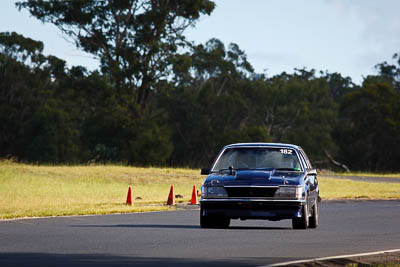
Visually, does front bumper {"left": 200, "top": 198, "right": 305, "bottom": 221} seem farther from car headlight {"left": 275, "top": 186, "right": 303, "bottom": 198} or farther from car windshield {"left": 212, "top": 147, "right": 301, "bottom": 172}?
car windshield {"left": 212, "top": 147, "right": 301, "bottom": 172}

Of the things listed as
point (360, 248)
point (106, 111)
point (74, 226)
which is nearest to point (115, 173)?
point (106, 111)

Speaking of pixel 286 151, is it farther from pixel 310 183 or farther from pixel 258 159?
pixel 310 183

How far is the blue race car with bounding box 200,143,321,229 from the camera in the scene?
16.7 m

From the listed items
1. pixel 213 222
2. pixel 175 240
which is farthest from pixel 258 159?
pixel 175 240

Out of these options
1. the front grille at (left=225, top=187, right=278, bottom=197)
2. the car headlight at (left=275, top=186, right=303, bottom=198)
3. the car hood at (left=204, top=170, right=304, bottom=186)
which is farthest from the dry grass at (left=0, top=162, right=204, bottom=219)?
the car headlight at (left=275, top=186, right=303, bottom=198)

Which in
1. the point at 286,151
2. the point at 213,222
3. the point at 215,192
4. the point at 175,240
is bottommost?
the point at 175,240

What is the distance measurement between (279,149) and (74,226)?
4490 millimetres

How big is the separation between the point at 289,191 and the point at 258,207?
64 centimetres

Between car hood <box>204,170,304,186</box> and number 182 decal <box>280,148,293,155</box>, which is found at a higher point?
number 182 decal <box>280,148,293,155</box>

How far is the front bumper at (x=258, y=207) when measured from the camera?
16.7 m

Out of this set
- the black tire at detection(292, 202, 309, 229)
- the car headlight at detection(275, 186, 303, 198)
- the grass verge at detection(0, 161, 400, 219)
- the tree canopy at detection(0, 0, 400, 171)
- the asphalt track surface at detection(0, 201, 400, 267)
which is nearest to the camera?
the asphalt track surface at detection(0, 201, 400, 267)

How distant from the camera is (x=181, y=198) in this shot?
1239 inches

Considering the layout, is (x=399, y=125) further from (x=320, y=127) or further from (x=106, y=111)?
(x=106, y=111)

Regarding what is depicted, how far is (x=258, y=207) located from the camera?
1675cm
